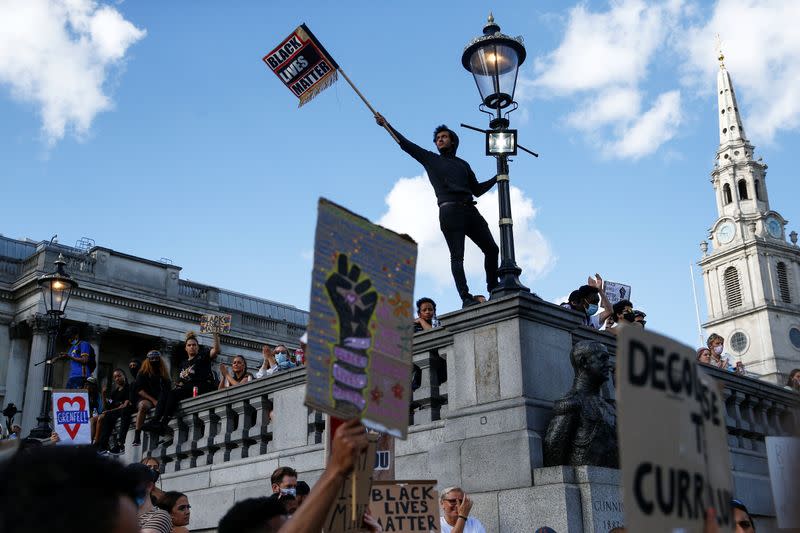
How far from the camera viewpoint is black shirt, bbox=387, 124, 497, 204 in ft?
31.6

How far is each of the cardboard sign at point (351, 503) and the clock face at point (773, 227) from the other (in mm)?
119386

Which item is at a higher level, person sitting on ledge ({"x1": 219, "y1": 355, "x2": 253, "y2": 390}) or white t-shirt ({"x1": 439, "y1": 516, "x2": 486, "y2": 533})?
person sitting on ledge ({"x1": 219, "y1": 355, "x2": 253, "y2": 390})

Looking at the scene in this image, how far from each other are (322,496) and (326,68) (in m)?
9.70

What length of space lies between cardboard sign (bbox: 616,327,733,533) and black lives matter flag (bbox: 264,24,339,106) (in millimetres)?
9628

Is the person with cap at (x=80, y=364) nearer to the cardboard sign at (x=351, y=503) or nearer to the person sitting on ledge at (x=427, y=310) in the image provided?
the person sitting on ledge at (x=427, y=310)

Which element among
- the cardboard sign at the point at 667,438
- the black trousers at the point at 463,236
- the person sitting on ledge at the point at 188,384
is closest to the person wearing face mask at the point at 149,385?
the person sitting on ledge at the point at 188,384

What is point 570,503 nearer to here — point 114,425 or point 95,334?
point 114,425

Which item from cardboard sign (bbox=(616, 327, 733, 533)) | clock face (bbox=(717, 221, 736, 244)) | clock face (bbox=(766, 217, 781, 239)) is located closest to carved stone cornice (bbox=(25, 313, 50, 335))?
cardboard sign (bbox=(616, 327, 733, 533))

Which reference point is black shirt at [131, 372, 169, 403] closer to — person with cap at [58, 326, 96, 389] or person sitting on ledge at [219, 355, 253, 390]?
person sitting on ledge at [219, 355, 253, 390]

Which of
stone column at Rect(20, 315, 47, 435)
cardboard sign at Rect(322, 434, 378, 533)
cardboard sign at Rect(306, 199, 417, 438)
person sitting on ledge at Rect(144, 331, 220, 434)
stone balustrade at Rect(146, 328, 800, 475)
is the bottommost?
cardboard sign at Rect(322, 434, 378, 533)

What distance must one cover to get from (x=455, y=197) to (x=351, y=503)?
241 inches

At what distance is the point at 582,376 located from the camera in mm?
8180

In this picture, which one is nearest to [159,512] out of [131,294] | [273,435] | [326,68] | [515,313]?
[515,313]

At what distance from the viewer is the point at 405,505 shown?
644 centimetres
